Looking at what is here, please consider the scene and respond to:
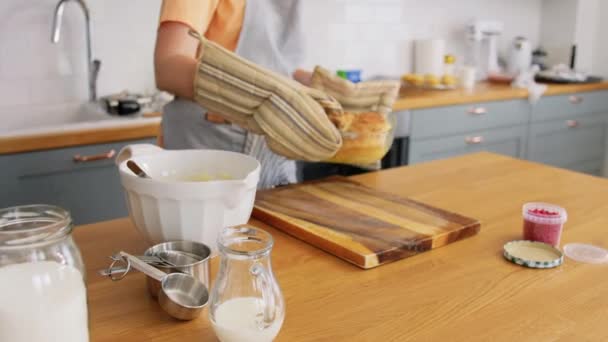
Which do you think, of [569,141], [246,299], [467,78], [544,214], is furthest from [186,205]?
[569,141]

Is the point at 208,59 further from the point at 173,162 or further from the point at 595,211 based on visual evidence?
the point at 595,211

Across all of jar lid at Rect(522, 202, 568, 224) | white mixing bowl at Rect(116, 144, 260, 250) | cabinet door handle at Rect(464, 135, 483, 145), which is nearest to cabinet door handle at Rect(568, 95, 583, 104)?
cabinet door handle at Rect(464, 135, 483, 145)

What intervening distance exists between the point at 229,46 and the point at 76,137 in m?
0.78

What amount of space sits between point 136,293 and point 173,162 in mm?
230

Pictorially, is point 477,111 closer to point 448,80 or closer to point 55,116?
point 448,80

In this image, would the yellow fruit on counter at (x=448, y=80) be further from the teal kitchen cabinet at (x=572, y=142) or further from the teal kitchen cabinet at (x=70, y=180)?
the teal kitchen cabinet at (x=70, y=180)

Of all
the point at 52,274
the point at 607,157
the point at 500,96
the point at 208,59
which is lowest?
the point at 607,157

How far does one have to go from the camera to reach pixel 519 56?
3.44 m

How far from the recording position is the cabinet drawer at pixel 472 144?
104 inches

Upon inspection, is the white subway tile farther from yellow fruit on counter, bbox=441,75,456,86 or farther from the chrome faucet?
yellow fruit on counter, bbox=441,75,456,86

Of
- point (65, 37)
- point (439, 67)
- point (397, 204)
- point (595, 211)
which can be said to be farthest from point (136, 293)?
point (439, 67)

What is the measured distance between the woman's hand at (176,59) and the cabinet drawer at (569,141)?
2.41 metres

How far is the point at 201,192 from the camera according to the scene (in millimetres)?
725

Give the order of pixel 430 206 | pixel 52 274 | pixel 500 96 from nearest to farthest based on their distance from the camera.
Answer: pixel 52 274 < pixel 430 206 < pixel 500 96
